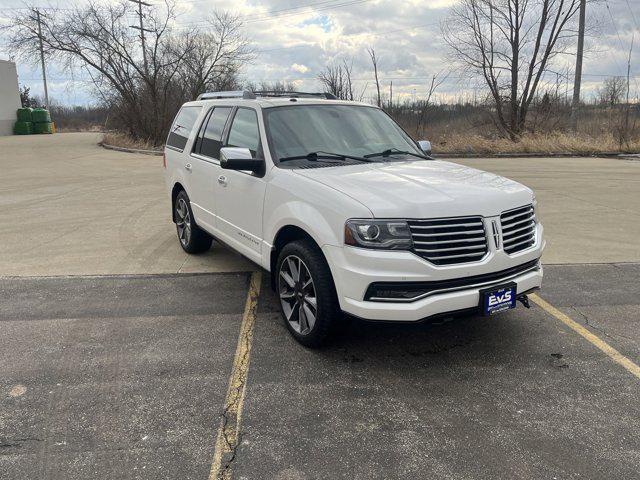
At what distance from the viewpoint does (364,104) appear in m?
5.41

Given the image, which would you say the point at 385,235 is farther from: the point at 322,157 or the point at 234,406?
the point at 234,406

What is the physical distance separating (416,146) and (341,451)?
10.9 ft

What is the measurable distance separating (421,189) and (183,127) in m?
3.88

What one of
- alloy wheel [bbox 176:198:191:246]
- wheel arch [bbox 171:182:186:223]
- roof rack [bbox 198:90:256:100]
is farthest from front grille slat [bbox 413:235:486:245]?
wheel arch [bbox 171:182:186:223]

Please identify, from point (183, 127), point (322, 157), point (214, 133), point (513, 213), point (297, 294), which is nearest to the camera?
point (513, 213)

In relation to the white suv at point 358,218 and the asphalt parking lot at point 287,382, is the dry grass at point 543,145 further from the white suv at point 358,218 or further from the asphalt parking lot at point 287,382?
the white suv at point 358,218

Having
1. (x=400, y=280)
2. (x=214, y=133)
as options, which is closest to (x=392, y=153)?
(x=400, y=280)

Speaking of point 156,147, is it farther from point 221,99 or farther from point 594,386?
point 594,386

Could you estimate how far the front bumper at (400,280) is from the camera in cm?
332

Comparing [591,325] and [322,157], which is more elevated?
[322,157]

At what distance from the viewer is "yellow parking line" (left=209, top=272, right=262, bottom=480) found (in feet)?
8.91

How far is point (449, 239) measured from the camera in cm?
341

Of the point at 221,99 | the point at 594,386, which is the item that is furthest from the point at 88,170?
the point at 594,386

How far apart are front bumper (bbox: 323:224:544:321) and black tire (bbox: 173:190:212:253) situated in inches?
123
